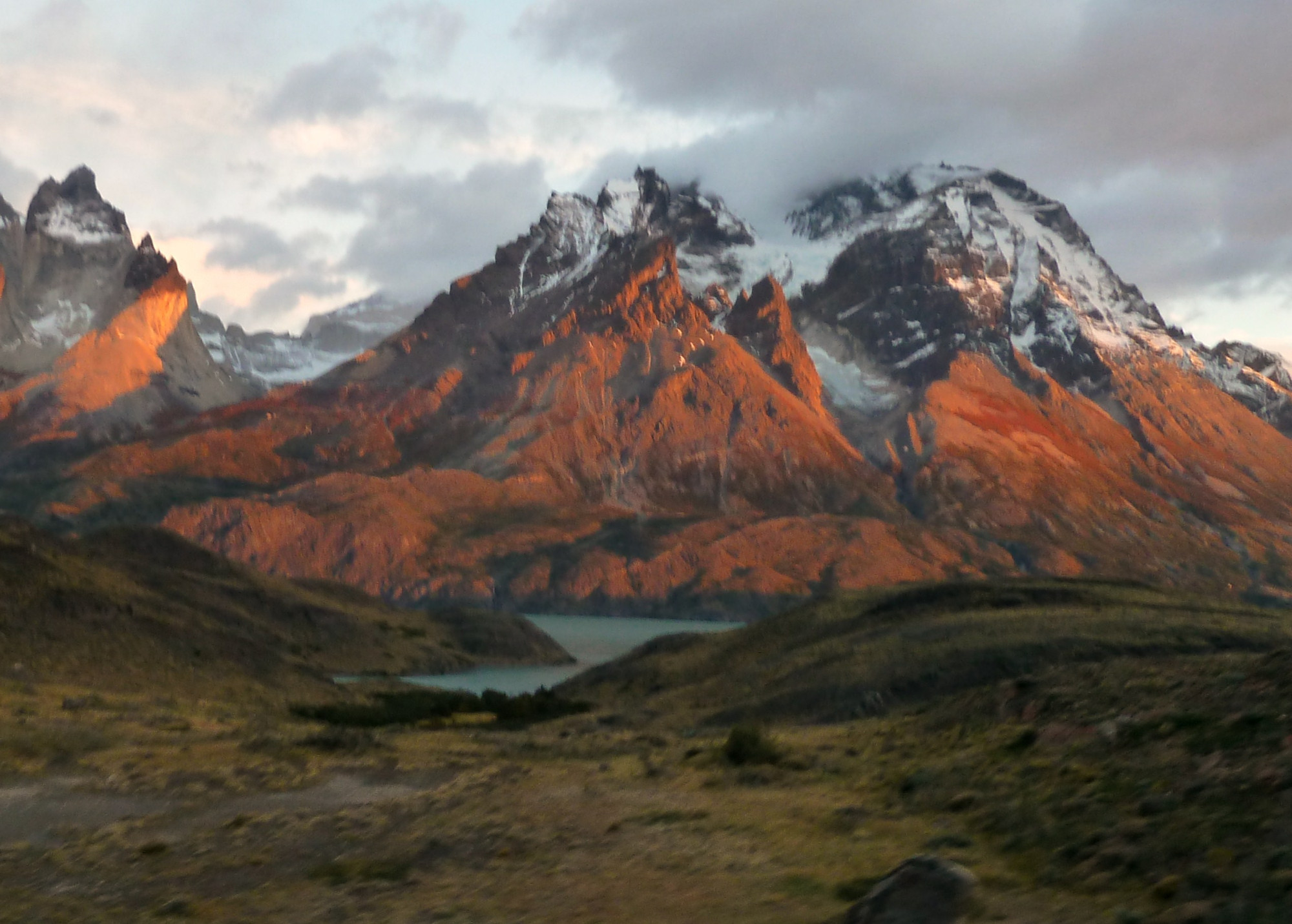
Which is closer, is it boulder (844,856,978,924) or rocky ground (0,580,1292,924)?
boulder (844,856,978,924)

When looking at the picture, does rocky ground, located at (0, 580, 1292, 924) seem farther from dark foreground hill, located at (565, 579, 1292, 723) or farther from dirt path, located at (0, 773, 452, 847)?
dark foreground hill, located at (565, 579, 1292, 723)

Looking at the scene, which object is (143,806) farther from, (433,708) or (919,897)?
(433,708)

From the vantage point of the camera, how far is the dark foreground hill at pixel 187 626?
7794 centimetres

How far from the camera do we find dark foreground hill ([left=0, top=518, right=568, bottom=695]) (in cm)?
7794

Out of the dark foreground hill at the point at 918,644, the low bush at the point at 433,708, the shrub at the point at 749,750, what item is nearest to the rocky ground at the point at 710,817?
the shrub at the point at 749,750

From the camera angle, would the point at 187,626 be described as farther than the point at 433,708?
Yes

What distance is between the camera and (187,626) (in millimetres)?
95062

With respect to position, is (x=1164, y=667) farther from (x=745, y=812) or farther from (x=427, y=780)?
(x=427, y=780)

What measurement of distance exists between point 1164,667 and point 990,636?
4311 cm

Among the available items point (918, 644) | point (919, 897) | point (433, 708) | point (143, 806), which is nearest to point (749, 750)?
point (143, 806)

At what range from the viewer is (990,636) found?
3073 inches

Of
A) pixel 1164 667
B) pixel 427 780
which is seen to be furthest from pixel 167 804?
pixel 1164 667

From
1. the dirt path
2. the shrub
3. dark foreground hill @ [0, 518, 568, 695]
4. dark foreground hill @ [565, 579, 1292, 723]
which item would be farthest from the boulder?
dark foreground hill @ [0, 518, 568, 695]

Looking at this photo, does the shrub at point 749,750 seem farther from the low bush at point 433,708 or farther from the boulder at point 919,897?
the low bush at point 433,708
